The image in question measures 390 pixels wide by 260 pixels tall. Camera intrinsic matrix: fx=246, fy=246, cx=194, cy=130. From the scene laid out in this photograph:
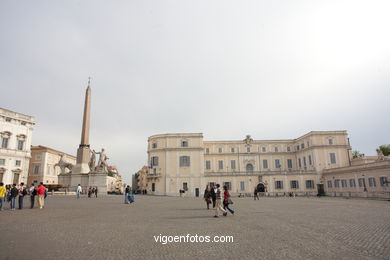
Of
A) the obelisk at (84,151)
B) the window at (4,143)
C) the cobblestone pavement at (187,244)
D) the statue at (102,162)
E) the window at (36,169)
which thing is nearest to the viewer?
the cobblestone pavement at (187,244)

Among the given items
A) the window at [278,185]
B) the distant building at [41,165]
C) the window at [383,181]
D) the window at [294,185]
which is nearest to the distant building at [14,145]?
the distant building at [41,165]

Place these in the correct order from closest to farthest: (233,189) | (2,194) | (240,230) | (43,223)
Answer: (240,230), (43,223), (2,194), (233,189)

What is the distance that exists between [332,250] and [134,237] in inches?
187

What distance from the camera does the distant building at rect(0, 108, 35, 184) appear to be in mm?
38406

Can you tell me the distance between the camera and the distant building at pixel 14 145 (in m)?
38.4

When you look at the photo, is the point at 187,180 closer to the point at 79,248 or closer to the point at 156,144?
the point at 156,144

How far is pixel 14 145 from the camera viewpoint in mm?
40000

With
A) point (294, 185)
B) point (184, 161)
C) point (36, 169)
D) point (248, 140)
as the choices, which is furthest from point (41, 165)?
point (294, 185)

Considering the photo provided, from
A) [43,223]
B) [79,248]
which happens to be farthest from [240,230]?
[43,223]

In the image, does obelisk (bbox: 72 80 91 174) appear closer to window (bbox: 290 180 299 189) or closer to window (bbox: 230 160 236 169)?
window (bbox: 230 160 236 169)

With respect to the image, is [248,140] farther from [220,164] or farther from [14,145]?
[14,145]

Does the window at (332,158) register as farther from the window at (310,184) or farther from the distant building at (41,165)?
the distant building at (41,165)

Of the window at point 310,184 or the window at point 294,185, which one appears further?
the window at point 294,185

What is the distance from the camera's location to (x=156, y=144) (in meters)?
46.4
